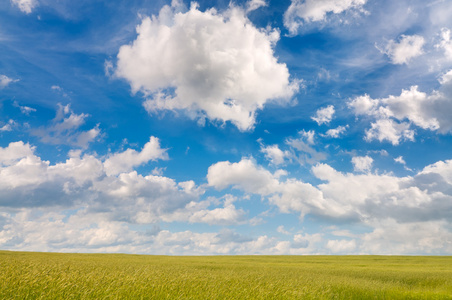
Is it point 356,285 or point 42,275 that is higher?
point 42,275

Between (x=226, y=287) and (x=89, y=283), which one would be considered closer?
(x=89, y=283)

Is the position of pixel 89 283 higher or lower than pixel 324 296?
higher

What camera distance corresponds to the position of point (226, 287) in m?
15.0

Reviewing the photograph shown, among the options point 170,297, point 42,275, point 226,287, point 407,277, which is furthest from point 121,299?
point 407,277

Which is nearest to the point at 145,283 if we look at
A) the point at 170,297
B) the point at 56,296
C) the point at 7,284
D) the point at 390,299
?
the point at 170,297

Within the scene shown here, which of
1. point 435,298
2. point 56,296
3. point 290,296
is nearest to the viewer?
point 56,296

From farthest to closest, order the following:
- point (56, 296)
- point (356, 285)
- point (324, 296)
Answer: point (356, 285)
point (324, 296)
point (56, 296)

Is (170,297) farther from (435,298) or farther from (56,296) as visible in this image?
(435,298)

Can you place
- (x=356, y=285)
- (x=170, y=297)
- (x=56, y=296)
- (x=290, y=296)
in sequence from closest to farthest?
1. (x=56, y=296)
2. (x=170, y=297)
3. (x=290, y=296)
4. (x=356, y=285)

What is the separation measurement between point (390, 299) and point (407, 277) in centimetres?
1188

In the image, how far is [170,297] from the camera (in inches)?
461

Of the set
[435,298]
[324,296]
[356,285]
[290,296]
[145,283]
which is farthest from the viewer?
[356,285]

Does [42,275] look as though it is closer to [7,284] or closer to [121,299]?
[7,284]

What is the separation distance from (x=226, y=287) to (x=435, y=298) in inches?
515
